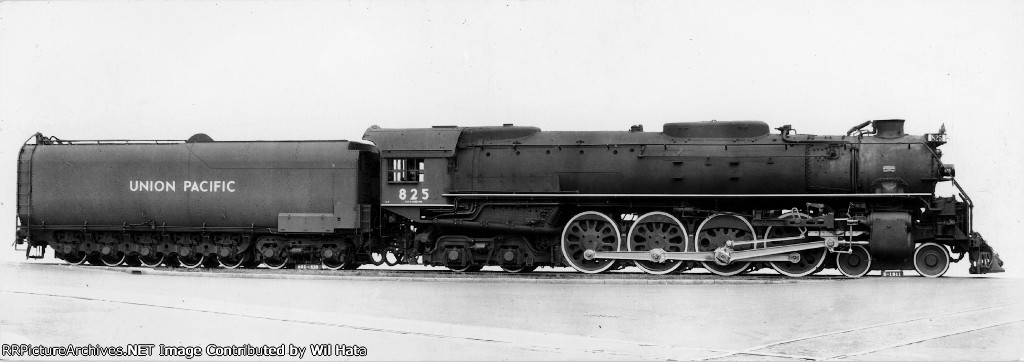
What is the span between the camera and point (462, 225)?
79.3 feet

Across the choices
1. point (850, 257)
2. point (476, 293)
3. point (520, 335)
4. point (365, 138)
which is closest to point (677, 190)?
point (850, 257)

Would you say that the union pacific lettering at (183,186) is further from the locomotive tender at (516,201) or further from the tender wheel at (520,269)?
the tender wheel at (520,269)

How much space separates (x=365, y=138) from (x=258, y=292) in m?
5.56

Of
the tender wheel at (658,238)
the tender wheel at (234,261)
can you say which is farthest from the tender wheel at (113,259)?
the tender wheel at (658,238)

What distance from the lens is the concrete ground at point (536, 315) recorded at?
14.0 meters

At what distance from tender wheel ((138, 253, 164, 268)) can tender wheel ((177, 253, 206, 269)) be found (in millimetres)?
516

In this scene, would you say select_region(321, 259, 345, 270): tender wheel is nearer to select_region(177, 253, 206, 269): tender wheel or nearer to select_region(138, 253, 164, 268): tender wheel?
select_region(177, 253, 206, 269): tender wheel

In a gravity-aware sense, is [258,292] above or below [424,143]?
below

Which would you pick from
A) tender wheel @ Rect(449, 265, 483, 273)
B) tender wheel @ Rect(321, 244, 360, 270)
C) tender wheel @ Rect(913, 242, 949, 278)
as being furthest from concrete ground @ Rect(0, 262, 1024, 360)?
tender wheel @ Rect(321, 244, 360, 270)

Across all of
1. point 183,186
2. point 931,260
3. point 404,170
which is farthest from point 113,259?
point 931,260

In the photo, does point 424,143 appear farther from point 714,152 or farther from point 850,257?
point 850,257

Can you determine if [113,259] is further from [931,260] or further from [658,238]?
[931,260]

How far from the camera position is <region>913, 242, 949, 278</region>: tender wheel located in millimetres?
22578

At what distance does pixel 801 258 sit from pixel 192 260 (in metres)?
15.4
